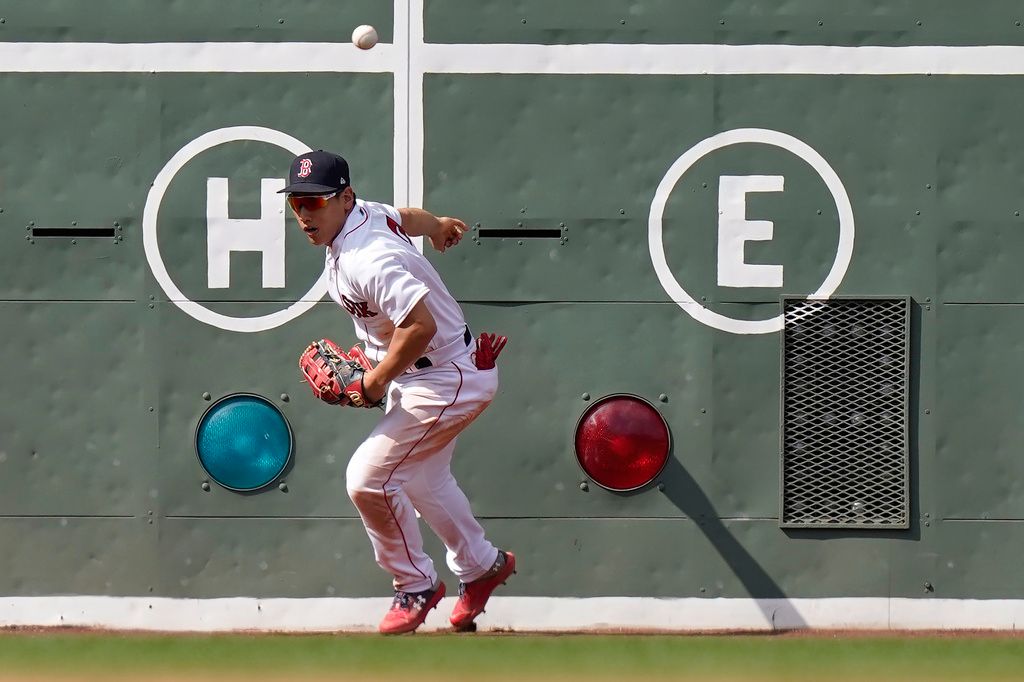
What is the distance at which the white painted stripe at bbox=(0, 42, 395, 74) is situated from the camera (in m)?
5.78

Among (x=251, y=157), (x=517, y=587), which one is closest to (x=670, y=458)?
(x=517, y=587)

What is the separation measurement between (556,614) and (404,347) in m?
1.48

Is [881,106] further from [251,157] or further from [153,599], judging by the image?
[153,599]

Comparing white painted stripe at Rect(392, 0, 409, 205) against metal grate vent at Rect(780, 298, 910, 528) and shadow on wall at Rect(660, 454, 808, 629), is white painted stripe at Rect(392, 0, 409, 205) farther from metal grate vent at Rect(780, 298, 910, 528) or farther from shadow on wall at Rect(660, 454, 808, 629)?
metal grate vent at Rect(780, 298, 910, 528)

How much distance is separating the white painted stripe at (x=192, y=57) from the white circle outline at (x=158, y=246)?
0.27m

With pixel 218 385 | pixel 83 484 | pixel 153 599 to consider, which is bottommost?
pixel 153 599

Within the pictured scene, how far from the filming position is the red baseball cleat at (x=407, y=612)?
5.42 m

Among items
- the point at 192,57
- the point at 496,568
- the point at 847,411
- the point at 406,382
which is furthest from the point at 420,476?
the point at 192,57

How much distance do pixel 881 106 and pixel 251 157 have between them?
2.61 m

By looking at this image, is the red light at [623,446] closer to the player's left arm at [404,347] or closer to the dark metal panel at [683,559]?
the dark metal panel at [683,559]

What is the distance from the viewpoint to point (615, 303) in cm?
577

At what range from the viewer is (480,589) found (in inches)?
217

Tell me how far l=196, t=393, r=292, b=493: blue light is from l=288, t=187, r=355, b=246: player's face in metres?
0.95

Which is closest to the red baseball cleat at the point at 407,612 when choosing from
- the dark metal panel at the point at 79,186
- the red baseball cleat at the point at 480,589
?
the red baseball cleat at the point at 480,589
